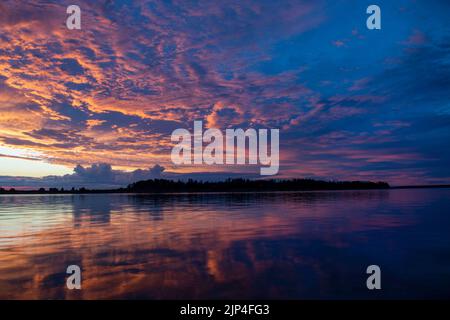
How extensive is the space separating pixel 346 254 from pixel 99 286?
1223cm

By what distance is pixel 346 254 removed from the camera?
17219mm

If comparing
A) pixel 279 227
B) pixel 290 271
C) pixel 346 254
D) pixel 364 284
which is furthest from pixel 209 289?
pixel 279 227

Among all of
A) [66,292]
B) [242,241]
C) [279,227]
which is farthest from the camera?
[279,227]

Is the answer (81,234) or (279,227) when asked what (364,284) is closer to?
(279,227)

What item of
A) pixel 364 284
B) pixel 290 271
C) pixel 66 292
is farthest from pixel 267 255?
pixel 66 292

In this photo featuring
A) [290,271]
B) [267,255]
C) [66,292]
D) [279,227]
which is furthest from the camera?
[279,227]

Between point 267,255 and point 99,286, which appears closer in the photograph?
point 99,286

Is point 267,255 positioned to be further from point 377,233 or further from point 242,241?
point 377,233

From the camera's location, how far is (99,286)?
12125mm

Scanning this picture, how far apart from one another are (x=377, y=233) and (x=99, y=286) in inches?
777
